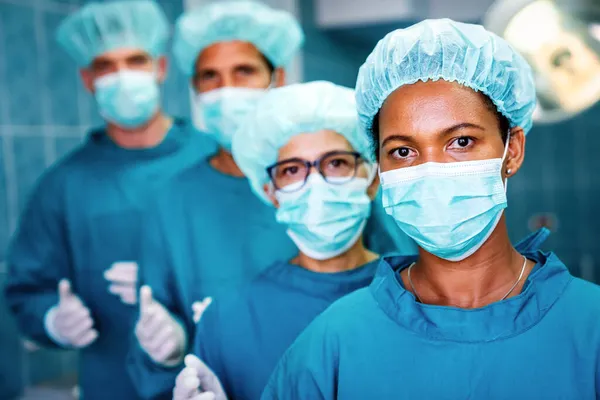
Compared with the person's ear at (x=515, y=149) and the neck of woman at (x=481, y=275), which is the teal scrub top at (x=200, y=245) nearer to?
the neck of woman at (x=481, y=275)

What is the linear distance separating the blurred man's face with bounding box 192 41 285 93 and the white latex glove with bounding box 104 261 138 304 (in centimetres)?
60

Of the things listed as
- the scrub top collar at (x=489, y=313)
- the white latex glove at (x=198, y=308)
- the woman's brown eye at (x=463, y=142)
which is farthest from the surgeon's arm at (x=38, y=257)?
the woman's brown eye at (x=463, y=142)

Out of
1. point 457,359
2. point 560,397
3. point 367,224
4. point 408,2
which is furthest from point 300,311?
point 408,2

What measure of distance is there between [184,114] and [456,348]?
275 centimetres

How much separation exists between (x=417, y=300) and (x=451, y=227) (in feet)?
0.55

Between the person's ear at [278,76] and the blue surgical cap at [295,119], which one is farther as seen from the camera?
the person's ear at [278,76]

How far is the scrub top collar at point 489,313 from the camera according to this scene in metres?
1.08

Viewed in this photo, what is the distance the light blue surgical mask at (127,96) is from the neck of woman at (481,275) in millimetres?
1377

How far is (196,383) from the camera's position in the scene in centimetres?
125


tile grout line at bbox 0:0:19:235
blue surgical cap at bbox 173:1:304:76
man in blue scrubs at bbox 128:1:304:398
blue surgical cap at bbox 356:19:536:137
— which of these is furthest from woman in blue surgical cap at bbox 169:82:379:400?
tile grout line at bbox 0:0:19:235

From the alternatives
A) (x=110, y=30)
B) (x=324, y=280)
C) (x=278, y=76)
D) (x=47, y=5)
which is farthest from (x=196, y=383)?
(x=47, y=5)

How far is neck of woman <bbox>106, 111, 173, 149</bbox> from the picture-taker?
7.84ft

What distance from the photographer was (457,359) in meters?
1.08

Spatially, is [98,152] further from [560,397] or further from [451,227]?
[560,397]
